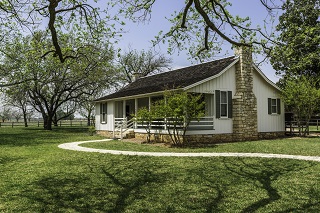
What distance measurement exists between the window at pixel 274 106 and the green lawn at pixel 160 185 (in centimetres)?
1088

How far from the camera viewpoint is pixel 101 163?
994 cm

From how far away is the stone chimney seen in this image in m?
17.7

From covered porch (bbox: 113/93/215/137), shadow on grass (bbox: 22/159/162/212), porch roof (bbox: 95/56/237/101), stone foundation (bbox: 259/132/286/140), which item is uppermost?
porch roof (bbox: 95/56/237/101)

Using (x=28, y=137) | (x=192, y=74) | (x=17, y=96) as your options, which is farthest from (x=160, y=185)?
(x=17, y=96)

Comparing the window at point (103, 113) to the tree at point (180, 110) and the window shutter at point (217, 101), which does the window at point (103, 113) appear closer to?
the tree at point (180, 110)

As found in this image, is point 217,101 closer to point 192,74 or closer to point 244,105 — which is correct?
point 244,105

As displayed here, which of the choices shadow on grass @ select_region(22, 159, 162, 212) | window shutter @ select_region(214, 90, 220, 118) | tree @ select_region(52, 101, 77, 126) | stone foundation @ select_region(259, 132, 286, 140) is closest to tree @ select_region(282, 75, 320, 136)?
stone foundation @ select_region(259, 132, 286, 140)

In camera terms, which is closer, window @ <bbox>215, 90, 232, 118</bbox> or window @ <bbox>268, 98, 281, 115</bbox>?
window @ <bbox>215, 90, 232, 118</bbox>

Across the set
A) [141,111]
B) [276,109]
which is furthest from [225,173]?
[276,109]

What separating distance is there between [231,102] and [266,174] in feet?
33.9

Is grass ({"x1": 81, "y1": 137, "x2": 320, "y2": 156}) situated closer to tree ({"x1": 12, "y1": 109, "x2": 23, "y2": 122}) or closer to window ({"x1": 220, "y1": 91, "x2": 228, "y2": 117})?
window ({"x1": 220, "y1": 91, "x2": 228, "y2": 117})

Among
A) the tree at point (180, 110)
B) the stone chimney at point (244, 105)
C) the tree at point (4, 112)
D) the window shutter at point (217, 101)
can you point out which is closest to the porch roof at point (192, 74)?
the stone chimney at point (244, 105)

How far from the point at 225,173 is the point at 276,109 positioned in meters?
14.3

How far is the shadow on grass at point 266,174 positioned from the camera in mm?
5547
